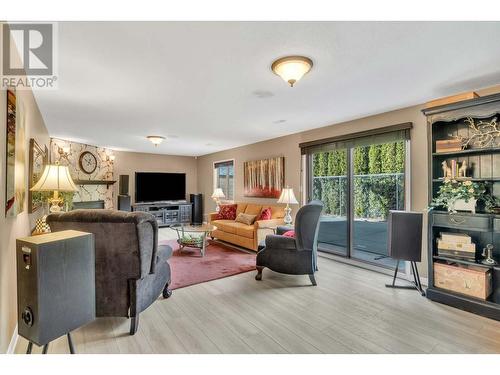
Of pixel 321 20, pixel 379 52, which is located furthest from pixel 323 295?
pixel 321 20

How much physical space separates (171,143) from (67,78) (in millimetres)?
3761

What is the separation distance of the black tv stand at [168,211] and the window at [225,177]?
1343 millimetres

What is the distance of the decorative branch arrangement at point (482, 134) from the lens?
8.79 feet

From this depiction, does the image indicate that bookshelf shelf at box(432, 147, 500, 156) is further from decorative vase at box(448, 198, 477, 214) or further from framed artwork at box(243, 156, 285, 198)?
framed artwork at box(243, 156, 285, 198)

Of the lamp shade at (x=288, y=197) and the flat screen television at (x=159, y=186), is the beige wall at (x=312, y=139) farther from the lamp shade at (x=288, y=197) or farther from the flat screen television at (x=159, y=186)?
the flat screen television at (x=159, y=186)

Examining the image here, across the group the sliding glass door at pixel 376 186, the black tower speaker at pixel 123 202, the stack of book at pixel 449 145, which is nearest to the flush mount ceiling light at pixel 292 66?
the stack of book at pixel 449 145

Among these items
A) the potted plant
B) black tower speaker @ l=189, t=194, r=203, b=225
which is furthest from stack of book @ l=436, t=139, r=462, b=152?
black tower speaker @ l=189, t=194, r=203, b=225

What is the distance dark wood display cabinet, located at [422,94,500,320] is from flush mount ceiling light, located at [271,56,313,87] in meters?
1.73

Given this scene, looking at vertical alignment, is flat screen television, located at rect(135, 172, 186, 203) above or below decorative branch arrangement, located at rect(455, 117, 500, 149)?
below

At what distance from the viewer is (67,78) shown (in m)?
2.58

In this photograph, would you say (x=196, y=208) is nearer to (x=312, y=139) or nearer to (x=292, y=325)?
(x=312, y=139)

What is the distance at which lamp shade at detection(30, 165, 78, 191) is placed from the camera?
2.35m

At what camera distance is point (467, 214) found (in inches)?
104
